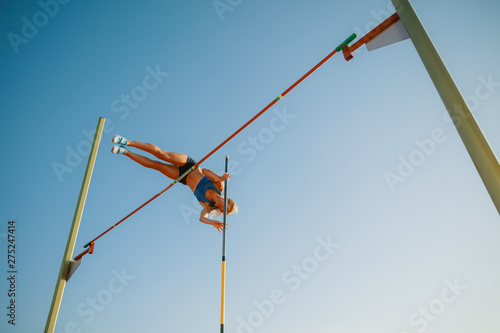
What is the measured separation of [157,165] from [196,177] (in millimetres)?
834

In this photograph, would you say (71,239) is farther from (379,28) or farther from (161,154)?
(379,28)

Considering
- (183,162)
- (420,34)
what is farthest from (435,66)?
(183,162)

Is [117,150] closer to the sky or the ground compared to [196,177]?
closer to the sky

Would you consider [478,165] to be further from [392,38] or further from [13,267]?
[13,267]

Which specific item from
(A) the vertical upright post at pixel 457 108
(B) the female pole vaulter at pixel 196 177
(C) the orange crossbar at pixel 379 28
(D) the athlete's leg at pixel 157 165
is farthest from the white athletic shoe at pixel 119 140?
(A) the vertical upright post at pixel 457 108

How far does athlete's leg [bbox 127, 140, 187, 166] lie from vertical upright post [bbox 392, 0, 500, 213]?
412 cm

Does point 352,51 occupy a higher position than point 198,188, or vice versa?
point 352,51

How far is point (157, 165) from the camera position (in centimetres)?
538

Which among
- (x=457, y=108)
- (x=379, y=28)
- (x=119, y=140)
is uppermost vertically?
(x=379, y=28)

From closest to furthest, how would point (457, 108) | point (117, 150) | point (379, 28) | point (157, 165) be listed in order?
point (457, 108) → point (379, 28) → point (117, 150) → point (157, 165)

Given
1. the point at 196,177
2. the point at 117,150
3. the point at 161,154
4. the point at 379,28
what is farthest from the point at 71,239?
the point at 379,28

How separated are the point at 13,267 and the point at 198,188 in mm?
3947

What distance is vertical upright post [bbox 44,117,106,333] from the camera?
324 cm

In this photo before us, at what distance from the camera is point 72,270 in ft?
11.3
